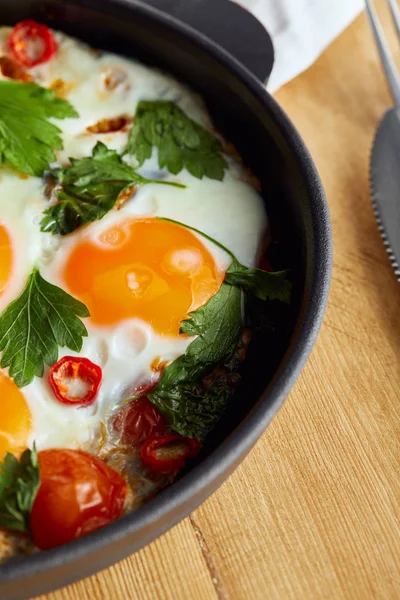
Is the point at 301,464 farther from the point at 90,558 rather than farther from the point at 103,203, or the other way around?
the point at 103,203

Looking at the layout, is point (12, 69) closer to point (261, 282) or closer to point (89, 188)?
point (89, 188)

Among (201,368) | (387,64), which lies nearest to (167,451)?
(201,368)

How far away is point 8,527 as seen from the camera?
130 centimetres

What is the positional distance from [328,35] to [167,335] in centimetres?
141

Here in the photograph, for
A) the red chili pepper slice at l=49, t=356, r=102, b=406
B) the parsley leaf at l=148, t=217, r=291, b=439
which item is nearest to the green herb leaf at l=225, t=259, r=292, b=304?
the parsley leaf at l=148, t=217, r=291, b=439

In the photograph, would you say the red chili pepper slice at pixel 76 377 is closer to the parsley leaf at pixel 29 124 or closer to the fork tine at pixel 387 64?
the parsley leaf at pixel 29 124

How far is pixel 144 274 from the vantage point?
62.6 inches

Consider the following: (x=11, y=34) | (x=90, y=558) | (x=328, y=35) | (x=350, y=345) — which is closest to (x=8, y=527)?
(x=90, y=558)

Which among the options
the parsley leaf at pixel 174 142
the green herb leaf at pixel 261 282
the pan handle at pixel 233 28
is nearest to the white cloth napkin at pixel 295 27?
the pan handle at pixel 233 28

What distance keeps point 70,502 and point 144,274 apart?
55 centimetres

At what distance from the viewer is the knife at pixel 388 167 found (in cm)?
194

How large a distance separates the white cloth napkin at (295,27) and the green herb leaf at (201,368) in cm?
101

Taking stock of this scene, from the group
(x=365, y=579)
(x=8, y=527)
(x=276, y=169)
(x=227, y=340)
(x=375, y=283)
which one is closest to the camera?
(x=8, y=527)

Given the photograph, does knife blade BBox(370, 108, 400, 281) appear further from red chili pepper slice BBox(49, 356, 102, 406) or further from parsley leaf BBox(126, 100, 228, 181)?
red chili pepper slice BBox(49, 356, 102, 406)
